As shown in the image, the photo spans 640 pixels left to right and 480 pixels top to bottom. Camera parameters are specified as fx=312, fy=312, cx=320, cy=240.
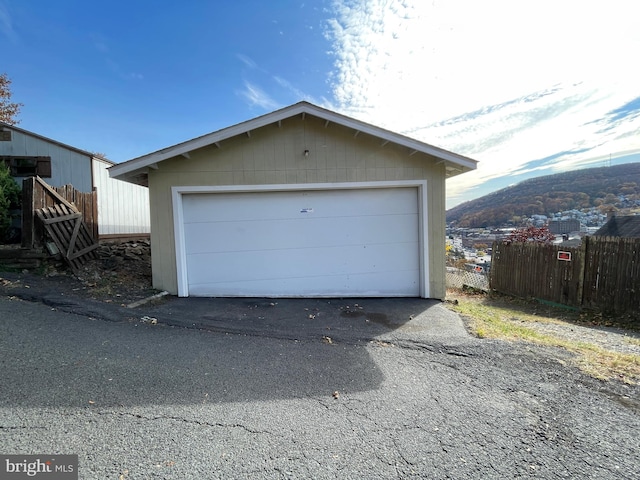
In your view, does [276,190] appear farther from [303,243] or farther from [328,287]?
[328,287]

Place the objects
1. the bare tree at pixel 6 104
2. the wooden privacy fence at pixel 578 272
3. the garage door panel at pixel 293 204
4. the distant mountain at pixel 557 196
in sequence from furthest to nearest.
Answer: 1. the distant mountain at pixel 557 196
2. the bare tree at pixel 6 104
3. the wooden privacy fence at pixel 578 272
4. the garage door panel at pixel 293 204

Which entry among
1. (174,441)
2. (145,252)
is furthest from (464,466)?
(145,252)

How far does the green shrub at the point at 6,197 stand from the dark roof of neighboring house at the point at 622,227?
976 inches

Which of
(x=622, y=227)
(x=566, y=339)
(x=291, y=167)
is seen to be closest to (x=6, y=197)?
(x=291, y=167)

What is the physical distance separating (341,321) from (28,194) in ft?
21.8

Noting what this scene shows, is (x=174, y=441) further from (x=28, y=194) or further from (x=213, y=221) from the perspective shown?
(x=28, y=194)

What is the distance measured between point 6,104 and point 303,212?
65.6ft

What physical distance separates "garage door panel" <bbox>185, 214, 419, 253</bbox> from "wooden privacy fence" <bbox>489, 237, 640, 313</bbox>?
15.4 feet

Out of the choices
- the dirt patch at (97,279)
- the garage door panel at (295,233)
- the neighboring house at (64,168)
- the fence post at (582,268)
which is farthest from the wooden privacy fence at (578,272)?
the neighboring house at (64,168)

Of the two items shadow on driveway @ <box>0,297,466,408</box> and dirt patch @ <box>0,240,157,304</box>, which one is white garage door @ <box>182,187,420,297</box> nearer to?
shadow on driveway @ <box>0,297,466,408</box>

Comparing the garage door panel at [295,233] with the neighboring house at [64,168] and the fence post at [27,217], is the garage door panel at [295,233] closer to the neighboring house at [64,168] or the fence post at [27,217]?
the fence post at [27,217]

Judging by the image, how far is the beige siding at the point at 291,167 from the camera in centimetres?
616

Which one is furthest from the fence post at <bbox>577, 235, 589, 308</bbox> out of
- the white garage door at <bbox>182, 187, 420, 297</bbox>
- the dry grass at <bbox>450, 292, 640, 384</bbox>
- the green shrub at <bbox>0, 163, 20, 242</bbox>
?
the green shrub at <bbox>0, 163, 20, 242</bbox>

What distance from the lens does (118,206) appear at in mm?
10523
